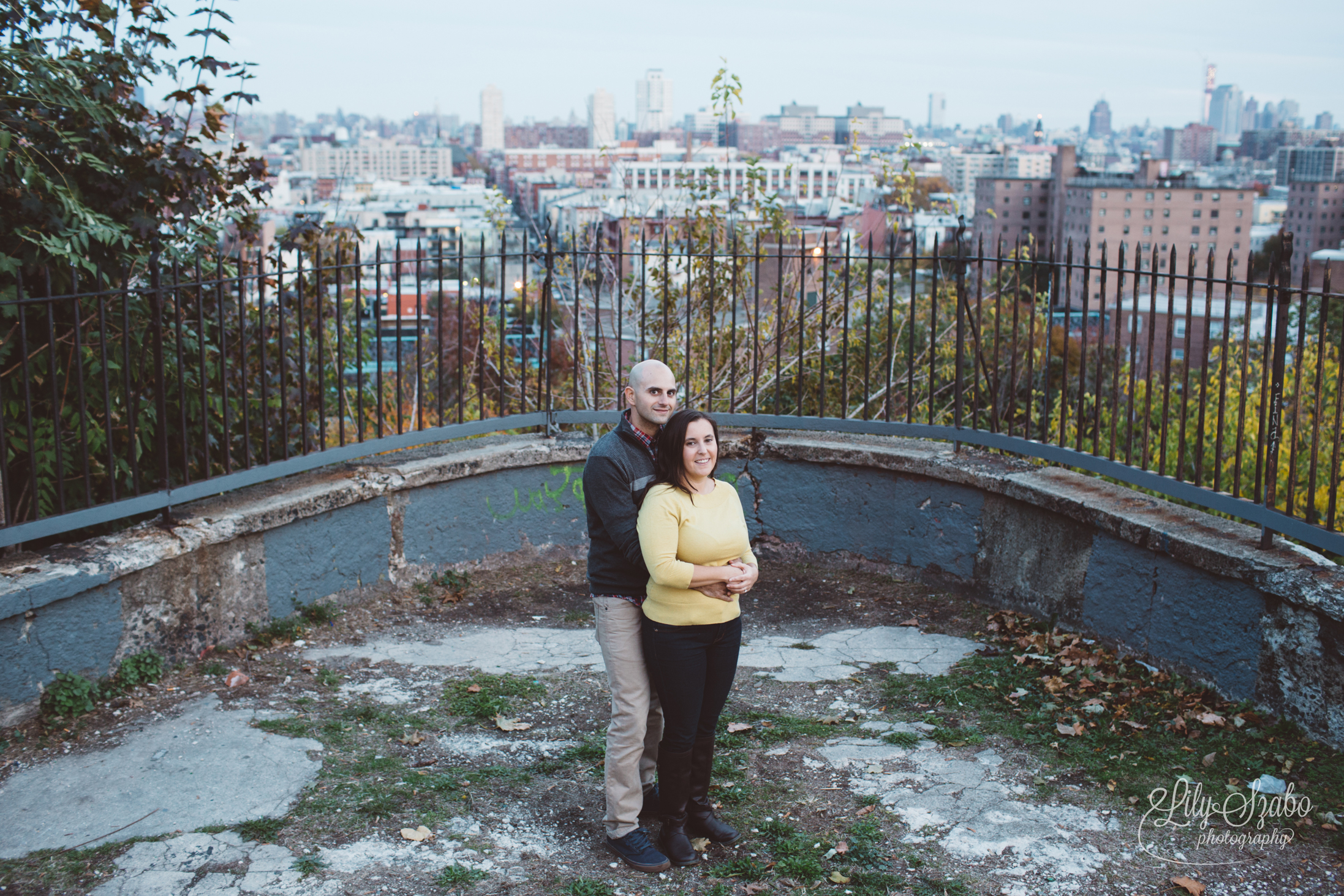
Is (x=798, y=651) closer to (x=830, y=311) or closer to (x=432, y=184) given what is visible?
(x=830, y=311)

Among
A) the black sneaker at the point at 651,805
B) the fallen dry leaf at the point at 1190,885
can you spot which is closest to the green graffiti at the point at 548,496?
the black sneaker at the point at 651,805

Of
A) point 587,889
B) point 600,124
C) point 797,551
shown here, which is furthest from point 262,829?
point 600,124

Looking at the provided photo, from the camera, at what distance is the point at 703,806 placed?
3570mm

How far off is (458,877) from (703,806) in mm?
794

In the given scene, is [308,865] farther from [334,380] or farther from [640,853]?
[334,380]

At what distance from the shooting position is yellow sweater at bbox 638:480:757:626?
129 inches

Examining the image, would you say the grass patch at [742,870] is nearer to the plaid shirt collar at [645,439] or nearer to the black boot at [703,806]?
the black boot at [703,806]

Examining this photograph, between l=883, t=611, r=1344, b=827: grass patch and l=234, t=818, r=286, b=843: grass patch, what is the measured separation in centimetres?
244

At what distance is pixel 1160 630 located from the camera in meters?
4.77

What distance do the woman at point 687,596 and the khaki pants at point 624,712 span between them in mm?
48

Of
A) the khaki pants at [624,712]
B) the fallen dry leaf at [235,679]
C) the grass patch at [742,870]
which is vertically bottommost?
the grass patch at [742,870]

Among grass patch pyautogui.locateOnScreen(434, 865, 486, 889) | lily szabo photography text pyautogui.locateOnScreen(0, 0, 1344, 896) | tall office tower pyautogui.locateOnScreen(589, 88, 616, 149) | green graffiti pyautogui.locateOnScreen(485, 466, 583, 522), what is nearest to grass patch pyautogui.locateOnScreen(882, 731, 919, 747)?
lily szabo photography text pyautogui.locateOnScreen(0, 0, 1344, 896)

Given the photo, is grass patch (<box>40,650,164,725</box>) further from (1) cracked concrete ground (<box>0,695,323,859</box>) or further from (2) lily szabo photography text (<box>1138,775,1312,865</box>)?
(2) lily szabo photography text (<box>1138,775,1312,865</box>)

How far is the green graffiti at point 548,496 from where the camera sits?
6418mm
